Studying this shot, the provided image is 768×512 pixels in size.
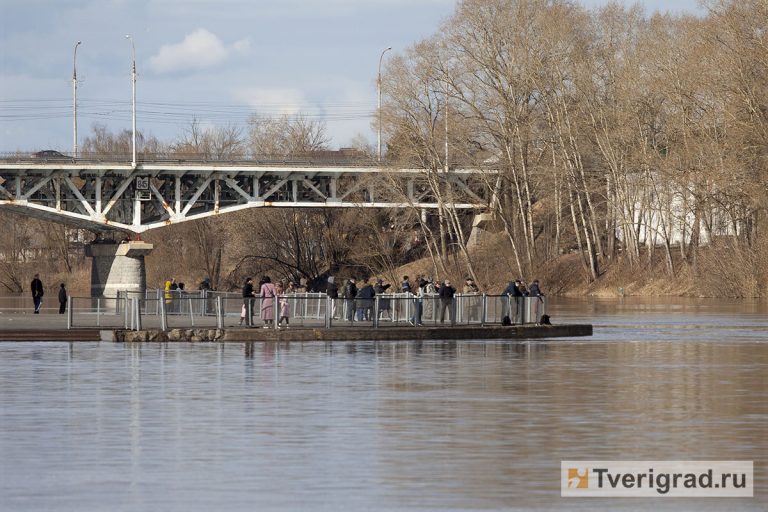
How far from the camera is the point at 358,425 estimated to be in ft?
63.5

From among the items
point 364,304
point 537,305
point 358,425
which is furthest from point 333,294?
point 358,425

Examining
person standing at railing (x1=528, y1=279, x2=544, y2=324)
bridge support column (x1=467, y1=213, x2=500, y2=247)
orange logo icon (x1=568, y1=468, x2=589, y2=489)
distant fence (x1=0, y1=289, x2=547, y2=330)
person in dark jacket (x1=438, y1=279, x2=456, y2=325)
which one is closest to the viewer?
orange logo icon (x1=568, y1=468, x2=589, y2=489)

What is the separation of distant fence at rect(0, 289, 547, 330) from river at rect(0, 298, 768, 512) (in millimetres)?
5916

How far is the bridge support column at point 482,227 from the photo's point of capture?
102 metres

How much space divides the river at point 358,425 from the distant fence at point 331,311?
592 cm

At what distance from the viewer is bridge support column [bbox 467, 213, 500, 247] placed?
10169 centimetres

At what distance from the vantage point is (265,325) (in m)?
42.6

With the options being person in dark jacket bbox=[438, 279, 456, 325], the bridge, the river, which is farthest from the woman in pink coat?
the bridge

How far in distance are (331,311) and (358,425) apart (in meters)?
23.9

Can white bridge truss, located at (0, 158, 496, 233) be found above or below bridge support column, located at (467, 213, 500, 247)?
above

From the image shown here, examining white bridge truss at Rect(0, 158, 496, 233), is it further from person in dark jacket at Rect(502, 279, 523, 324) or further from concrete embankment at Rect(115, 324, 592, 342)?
concrete embankment at Rect(115, 324, 592, 342)

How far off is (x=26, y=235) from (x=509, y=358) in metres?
111

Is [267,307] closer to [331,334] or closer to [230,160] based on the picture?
[331,334]

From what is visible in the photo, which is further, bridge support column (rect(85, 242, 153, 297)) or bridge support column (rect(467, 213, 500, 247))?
bridge support column (rect(85, 242, 153, 297))
